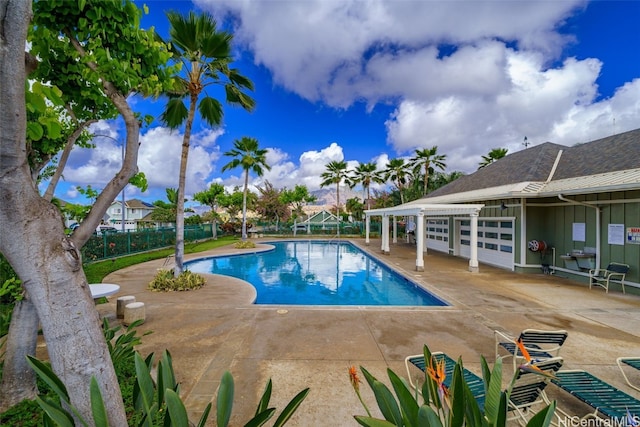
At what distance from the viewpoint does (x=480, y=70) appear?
1369cm

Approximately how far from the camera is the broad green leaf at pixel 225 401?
171 cm

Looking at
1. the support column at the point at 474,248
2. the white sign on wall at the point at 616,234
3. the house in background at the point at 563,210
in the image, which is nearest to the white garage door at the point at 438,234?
the house in background at the point at 563,210

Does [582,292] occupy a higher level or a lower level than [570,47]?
lower

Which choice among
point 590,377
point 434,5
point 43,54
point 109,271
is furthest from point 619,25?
point 109,271

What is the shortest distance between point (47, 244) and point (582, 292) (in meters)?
11.5

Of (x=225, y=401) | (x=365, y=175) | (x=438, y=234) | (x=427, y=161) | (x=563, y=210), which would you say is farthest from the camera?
(x=365, y=175)

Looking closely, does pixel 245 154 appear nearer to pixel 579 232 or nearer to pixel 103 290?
pixel 103 290

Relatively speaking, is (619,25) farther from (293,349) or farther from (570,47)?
(293,349)

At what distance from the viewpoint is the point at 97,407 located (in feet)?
5.00

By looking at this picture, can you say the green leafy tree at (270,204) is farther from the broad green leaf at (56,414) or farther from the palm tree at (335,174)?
the broad green leaf at (56,414)

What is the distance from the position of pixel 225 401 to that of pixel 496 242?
13.5 m

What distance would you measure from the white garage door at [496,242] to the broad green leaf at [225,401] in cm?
1266

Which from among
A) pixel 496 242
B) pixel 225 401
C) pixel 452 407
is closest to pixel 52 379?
pixel 225 401

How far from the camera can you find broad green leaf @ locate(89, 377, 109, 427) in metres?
1.51
